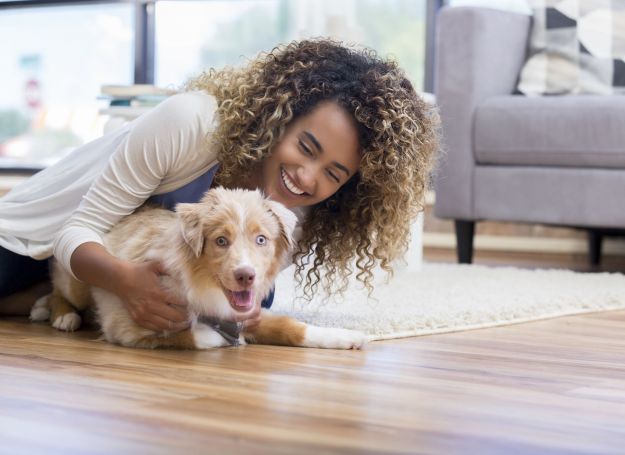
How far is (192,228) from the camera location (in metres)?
1.77

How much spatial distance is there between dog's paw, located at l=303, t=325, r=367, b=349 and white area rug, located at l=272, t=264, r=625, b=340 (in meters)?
0.17

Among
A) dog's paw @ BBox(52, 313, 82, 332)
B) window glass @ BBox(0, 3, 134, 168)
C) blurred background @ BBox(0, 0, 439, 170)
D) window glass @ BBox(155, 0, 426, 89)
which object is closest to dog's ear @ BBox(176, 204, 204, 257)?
dog's paw @ BBox(52, 313, 82, 332)

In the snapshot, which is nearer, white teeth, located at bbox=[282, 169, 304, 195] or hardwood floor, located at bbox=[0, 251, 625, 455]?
hardwood floor, located at bbox=[0, 251, 625, 455]

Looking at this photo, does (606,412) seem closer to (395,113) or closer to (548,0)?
(395,113)

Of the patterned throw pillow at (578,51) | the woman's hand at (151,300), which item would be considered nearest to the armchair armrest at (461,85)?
the patterned throw pillow at (578,51)

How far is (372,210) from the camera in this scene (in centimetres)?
222

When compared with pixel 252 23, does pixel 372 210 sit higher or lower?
lower

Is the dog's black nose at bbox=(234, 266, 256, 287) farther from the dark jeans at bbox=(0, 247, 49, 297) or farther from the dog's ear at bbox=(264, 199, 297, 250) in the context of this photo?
the dark jeans at bbox=(0, 247, 49, 297)

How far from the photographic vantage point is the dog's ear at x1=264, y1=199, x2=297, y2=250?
186 centimetres

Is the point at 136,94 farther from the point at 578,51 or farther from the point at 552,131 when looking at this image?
the point at 578,51

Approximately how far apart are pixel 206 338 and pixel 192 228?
265 millimetres

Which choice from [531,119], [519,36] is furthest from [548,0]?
[531,119]

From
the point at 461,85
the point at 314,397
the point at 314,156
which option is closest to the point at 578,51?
the point at 461,85

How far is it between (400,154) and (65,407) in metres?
1.06
